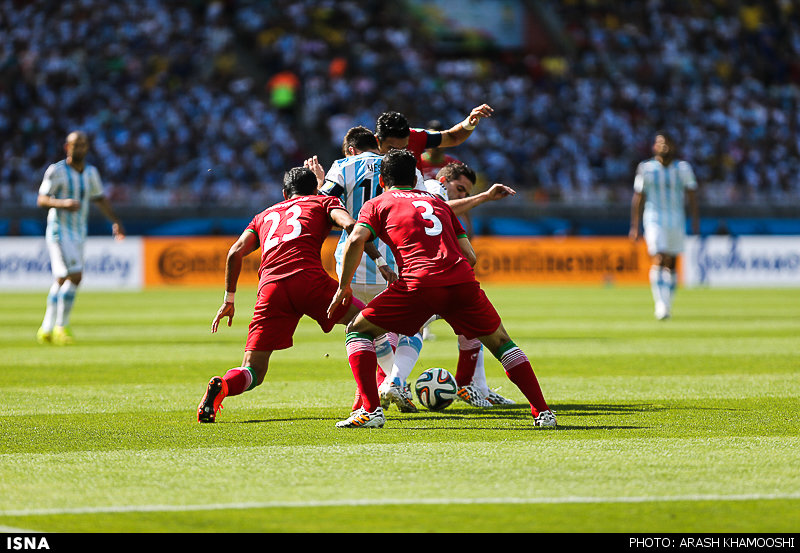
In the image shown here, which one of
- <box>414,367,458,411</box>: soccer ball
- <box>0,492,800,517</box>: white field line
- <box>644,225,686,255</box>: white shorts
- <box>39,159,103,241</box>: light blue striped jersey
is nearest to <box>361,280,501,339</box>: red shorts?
<box>414,367,458,411</box>: soccer ball

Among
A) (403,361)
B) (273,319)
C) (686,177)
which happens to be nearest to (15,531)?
(273,319)

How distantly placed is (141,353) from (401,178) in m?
6.06

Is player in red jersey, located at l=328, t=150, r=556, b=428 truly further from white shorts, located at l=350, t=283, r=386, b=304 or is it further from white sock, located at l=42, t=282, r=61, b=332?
white sock, located at l=42, t=282, r=61, b=332

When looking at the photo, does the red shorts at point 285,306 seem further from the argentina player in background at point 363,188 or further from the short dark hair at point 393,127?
the short dark hair at point 393,127

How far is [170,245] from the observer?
27.1 meters

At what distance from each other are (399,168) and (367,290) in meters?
1.40

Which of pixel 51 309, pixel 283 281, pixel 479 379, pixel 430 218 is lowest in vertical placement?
pixel 479 379

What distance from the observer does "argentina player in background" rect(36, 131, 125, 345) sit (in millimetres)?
13516

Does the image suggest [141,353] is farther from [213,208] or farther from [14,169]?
[14,169]

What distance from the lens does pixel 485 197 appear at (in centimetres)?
765

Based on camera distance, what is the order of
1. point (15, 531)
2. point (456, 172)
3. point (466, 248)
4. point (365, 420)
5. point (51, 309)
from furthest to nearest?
point (51, 309), point (456, 172), point (466, 248), point (365, 420), point (15, 531)

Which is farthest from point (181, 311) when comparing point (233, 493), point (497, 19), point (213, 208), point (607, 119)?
point (497, 19)

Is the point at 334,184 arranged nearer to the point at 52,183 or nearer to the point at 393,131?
the point at 393,131

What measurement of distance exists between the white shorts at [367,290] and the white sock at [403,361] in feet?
1.62
